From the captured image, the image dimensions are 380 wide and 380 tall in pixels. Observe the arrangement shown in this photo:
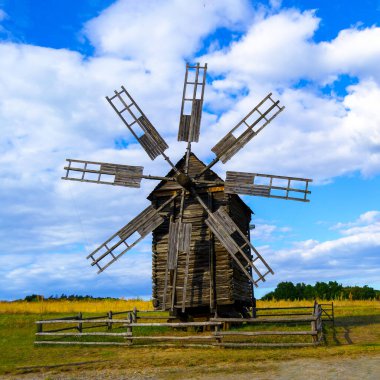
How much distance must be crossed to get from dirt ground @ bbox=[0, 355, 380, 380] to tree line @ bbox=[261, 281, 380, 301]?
4557 cm

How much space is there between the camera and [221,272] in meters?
21.1

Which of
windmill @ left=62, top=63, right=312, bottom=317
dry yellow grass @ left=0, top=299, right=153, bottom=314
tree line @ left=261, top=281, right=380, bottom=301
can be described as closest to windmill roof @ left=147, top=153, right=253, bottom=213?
windmill @ left=62, top=63, right=312, bottom=317

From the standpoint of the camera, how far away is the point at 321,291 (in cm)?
6128

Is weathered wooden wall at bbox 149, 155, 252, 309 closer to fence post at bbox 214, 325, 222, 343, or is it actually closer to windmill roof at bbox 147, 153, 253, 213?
windmill roof at bbox 147, 153, 253, 213

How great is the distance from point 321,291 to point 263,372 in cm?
5126

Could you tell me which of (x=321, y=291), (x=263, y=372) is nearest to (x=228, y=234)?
(x=263, y=372)

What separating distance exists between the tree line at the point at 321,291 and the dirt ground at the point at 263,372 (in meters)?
45.6

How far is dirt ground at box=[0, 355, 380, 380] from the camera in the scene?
11859 millimetres

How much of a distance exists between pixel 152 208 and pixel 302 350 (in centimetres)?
890

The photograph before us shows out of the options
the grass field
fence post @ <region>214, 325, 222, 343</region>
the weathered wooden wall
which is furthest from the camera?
the weathered wooden wall

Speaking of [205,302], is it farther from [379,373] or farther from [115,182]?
[379,373]

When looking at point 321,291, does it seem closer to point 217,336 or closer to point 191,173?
point 191,173

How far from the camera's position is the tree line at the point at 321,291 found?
58750 millimetres

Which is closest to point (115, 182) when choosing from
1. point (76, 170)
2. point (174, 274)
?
point (76, 170)
